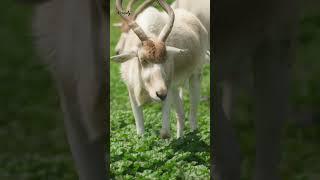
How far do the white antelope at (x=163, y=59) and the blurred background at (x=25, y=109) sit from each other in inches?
32.5

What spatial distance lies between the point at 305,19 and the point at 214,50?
0.60 meters

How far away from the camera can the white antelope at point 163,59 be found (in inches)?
195

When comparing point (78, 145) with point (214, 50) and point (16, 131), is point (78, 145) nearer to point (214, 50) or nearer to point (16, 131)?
point (16, 131)

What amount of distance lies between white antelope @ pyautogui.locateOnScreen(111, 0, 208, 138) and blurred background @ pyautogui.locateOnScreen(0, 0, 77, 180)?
82 centimetres

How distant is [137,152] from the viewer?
4922 millimetres

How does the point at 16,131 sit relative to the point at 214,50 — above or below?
below

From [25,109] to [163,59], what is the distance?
4.37 ft

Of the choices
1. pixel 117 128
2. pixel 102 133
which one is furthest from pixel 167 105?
pixel 102 133

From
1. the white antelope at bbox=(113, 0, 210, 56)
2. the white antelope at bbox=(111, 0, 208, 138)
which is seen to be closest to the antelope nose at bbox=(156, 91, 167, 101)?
the white antelope at bbox=(111, 0, 208, 138)

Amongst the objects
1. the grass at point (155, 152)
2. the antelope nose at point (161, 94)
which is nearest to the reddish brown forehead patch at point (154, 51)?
the antelope nose at point (161, 94)

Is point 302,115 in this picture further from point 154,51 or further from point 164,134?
point 164,134

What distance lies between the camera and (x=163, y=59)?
16.5ft

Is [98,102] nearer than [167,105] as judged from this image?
Yes

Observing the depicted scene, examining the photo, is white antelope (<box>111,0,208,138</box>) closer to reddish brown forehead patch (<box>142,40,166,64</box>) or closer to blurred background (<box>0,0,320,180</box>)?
reddish brown forehead patch (<box>142,40,166,64</box>)
